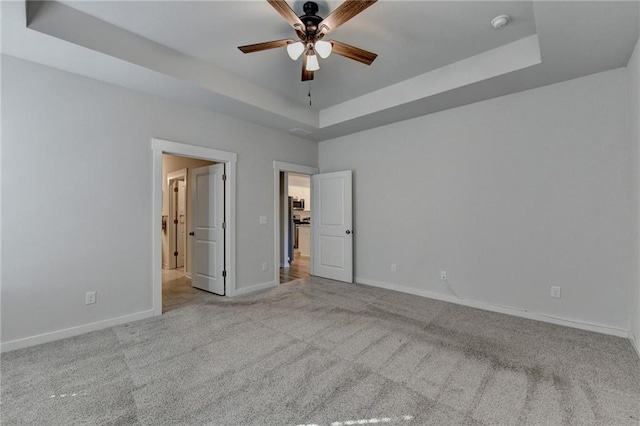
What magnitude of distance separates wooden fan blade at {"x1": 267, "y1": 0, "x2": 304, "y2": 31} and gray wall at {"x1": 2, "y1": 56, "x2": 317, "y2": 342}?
6.95 ft

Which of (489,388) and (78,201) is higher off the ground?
(78,201)

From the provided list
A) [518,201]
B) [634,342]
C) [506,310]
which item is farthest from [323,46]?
[634,342]

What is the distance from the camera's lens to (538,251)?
3.12m

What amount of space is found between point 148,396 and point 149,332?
115 cm

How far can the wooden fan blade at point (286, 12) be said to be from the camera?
1.89 m

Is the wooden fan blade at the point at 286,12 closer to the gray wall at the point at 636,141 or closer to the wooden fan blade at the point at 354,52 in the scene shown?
the wooden fan blade at the point at 354,52

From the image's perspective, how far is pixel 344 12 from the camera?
1985 millimetres

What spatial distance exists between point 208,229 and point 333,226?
2.13 meters

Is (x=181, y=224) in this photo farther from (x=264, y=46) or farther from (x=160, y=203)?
(x=264, y=46)

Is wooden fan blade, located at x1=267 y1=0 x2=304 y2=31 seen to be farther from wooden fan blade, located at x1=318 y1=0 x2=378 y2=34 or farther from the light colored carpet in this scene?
the light colored carpet

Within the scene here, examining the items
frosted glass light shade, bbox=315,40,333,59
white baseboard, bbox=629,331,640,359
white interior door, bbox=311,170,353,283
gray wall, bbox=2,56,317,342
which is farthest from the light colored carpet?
frosted glass light shade, bbox=315,40,333,59

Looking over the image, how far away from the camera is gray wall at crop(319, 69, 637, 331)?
108 inches

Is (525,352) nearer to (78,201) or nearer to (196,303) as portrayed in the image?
(196,303)

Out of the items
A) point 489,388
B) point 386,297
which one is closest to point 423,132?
point 386,297
